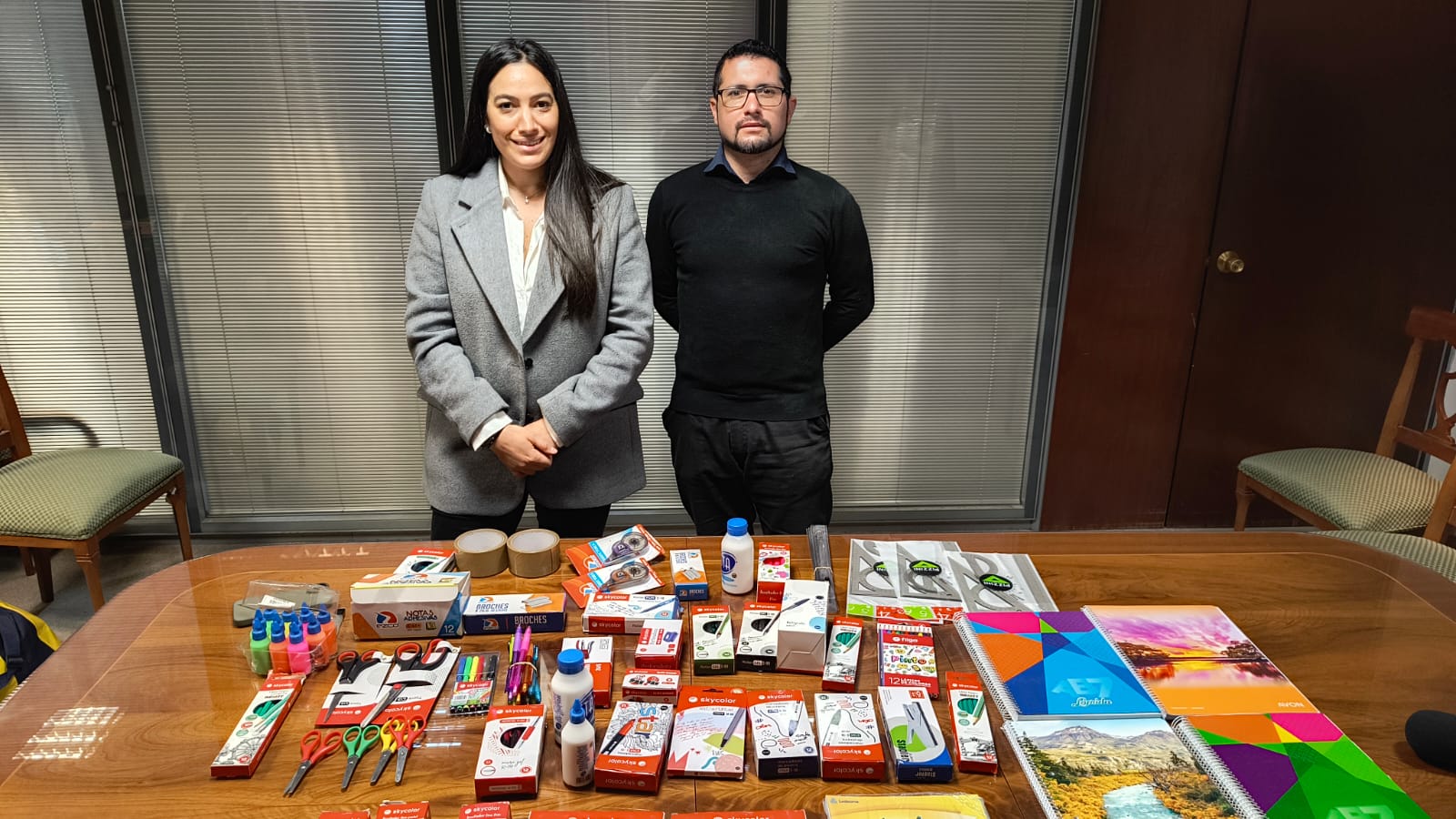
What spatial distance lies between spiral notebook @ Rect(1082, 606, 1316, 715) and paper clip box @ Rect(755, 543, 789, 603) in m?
0.49

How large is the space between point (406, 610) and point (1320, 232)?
323 cm

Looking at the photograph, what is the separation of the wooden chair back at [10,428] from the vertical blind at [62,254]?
0.37m

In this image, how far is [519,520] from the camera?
78.2 inches

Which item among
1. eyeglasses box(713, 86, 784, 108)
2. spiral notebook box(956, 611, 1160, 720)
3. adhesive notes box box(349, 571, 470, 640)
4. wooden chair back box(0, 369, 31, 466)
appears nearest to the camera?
spiral notebook box(956, 611, 1160, 720)

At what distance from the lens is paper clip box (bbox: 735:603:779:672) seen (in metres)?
1.25

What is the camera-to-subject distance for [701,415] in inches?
84.7

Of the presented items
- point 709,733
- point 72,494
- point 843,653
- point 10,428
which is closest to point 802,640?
point 843,653

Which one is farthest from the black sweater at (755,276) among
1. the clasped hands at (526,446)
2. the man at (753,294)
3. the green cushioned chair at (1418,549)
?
the green cushioned chair at (1418,549)

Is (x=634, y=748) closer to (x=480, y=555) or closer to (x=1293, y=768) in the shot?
(x=480, y=555)

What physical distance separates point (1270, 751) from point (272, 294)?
3.13 meters

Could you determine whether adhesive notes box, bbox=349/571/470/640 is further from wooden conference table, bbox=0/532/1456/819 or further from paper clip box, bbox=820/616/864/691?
paper clip box, bbox=820/616/864/691

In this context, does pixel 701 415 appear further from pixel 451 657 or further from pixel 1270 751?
pixel 1270 751

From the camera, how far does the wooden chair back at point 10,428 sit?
2.73 metres

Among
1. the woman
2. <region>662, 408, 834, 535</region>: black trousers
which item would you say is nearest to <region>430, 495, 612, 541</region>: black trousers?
the woman
